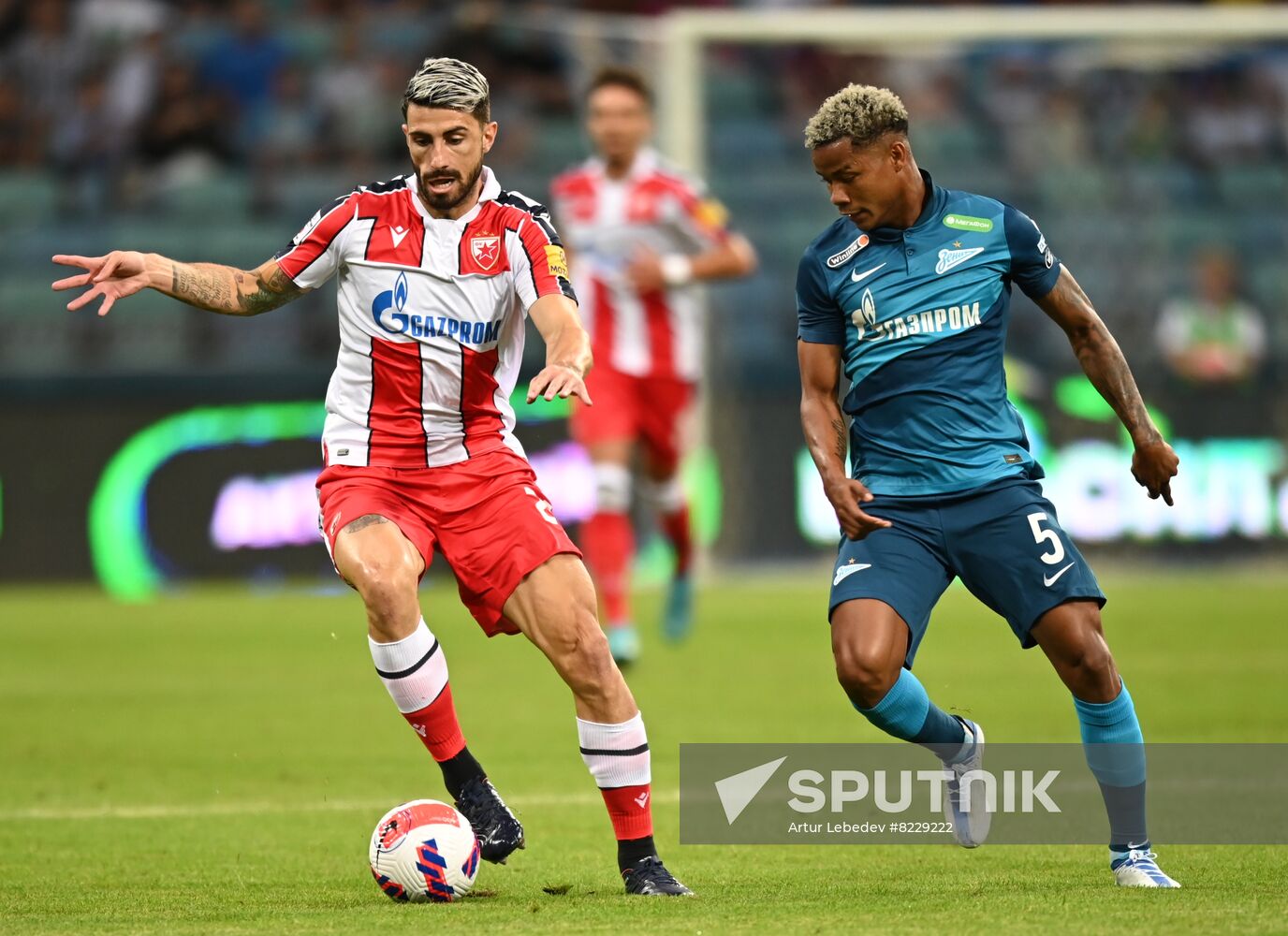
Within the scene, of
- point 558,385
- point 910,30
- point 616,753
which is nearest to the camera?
point 558,385

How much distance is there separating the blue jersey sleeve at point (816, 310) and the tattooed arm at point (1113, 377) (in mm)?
571

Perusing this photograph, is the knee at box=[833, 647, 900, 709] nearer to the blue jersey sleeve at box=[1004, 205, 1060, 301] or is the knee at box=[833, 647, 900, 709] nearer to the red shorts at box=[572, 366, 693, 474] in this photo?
the blue jersey sleeve at box=[1004, 205, 1060, 301]

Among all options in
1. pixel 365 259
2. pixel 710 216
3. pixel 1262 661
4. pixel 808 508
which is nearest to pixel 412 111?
pixel 365 259

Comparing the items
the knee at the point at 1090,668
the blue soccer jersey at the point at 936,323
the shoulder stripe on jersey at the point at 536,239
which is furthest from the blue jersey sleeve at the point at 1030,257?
the shoulder stripe on jersey at the point at 536,239

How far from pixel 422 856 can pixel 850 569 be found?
1386 mm

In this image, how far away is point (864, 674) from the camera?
5.26 m

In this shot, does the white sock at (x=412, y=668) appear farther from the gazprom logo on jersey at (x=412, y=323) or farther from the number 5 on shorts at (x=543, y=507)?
the gazprom logo on jersey at (x=412, y=323)

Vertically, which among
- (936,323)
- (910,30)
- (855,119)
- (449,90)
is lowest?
(936,323)

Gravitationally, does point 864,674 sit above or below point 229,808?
above

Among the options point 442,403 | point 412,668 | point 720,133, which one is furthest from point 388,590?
point 720,133

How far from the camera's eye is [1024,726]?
8.28 metres

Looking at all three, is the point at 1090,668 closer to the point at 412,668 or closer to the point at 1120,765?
the point at 1120,765

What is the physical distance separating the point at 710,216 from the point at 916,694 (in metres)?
5.73

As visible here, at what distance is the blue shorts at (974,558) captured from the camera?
5289 mm
